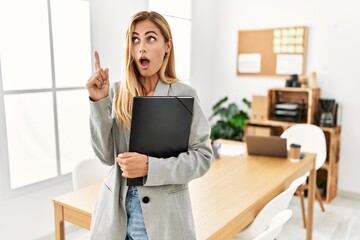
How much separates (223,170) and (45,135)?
137 centimetres

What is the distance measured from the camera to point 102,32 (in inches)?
116

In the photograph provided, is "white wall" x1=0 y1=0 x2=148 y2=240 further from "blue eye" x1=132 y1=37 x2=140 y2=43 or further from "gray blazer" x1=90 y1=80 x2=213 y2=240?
"blue eye" x1=132 y1=37 x2=140 y2=43

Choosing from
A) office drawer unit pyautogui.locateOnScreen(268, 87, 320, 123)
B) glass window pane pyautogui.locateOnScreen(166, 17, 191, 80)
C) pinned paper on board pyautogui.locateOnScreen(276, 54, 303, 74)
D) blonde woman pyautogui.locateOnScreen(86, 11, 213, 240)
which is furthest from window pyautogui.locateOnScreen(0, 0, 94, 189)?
pinned paper on board pyautogui.locateOnScreen(276, 54, 303, 74)

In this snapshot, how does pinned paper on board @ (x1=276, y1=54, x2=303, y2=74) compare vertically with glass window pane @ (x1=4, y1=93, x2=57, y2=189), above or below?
above

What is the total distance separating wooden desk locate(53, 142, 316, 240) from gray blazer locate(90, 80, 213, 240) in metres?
0.30

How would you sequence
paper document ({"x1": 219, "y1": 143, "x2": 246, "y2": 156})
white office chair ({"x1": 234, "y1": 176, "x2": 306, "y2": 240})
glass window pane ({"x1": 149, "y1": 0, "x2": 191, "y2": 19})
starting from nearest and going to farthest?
white office chair ({"x1": 234, "y1": 176, "x2": 306, "y2": 240}), paper document ({"x1": 219, "y1": 143, "x2": 246, "y2": 156}), glass window pane ({"x1": 149, "y1": 0, "x2": 191, "y2": 19})

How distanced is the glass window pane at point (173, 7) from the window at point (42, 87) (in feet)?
3.19

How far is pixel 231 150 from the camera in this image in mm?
2646

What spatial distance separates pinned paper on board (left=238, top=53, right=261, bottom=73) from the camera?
405 cm

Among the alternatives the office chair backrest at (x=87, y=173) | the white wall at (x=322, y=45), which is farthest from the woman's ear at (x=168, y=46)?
the white wall at (x=322, y=45)

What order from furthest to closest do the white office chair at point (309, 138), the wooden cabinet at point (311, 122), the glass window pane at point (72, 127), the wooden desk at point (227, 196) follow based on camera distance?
the wooden cabinet at point (311, 122) → the white office chair at point (309, 138) → the glass window pane at point (72, 127) → the wooden desk at point (227, 196)

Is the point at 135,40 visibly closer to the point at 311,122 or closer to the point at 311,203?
the point at 311,203

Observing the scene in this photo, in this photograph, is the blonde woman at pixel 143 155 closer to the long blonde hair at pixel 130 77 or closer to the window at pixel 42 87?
the long blonde hair at pixel 130 77

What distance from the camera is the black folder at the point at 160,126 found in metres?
0.98
